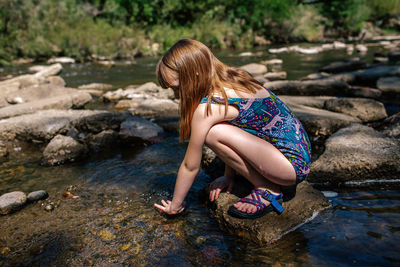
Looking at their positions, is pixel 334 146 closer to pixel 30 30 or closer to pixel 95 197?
pixel 95 197

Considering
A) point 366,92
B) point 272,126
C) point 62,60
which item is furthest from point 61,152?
point 62,60

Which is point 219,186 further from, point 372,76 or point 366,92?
point 372,76

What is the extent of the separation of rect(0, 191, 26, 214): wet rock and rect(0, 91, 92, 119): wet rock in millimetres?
2567

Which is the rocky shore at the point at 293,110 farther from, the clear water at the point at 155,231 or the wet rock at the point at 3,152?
the clear water at the point at 155,231

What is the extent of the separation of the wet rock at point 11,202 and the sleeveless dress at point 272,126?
168 cm

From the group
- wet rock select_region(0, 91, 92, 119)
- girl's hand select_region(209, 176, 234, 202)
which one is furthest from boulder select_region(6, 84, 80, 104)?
girl's hand select_region(209, 176, 234, 202)

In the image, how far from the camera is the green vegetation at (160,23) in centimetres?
1516

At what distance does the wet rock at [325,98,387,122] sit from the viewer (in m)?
4.07

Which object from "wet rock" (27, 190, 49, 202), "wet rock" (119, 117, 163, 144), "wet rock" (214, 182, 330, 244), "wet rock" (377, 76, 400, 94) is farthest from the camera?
"wet rock" (377, 76, 400, 94)

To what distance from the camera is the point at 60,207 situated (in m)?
2.35

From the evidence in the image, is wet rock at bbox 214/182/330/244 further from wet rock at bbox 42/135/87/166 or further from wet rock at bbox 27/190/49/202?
wet rock at bbox 42/135/87/166

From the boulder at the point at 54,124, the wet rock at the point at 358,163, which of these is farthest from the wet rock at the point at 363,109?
the boulder at the point at 54,124

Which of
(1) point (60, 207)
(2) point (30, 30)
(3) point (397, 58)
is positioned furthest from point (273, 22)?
(1) point (60, 207)

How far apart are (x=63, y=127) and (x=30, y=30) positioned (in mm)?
14061
